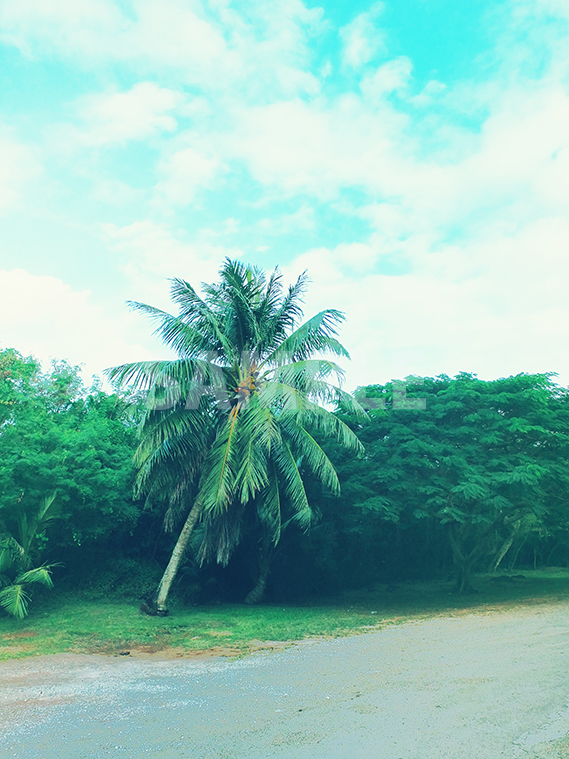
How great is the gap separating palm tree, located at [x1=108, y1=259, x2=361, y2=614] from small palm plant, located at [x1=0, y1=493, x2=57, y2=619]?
2.18m

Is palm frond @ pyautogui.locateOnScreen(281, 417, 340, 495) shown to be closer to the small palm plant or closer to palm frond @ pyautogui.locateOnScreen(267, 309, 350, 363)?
palm frond @ pyautogui.locateOnScreen(267, 309, 350, 363)

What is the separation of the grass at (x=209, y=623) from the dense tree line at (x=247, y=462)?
95 centimetres

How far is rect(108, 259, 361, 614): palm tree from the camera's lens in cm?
1258

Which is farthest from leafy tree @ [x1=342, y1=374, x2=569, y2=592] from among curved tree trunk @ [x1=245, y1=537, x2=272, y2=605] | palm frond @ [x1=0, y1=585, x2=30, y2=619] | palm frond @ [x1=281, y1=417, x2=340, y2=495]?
palm frond @ [x1=0, y1=585, x2=30, y2=619]

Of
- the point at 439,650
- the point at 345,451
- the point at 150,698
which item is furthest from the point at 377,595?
the point at 150,698

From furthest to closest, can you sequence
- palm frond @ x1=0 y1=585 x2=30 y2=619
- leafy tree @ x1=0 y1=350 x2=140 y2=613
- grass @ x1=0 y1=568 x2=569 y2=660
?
leafy tree @ x1=0 y1=350 x2=140 y2=613 → palm frond @ x1=0 y1=585 x2=30 y2=619 → grass @ x1=0 y1=568 x2=569 y2=660

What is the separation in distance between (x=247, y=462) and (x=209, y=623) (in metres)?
3.63

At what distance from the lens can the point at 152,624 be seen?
11.7 meters

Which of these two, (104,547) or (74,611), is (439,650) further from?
(104,547)

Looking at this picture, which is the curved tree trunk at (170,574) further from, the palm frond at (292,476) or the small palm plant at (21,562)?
the small palm plant at (21,562)

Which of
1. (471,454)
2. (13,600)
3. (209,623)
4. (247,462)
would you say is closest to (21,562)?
(13,600)

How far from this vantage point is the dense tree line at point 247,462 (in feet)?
41.1

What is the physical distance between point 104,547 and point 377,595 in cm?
928

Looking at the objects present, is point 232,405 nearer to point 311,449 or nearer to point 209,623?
point 311,449
